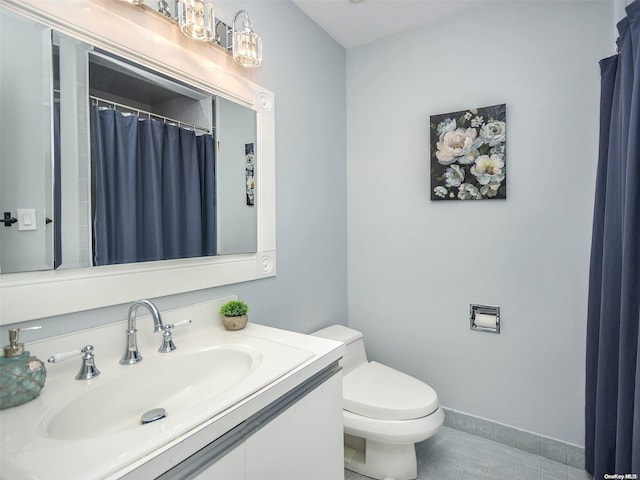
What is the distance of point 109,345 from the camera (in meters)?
1.04

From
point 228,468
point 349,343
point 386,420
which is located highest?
point 228,468

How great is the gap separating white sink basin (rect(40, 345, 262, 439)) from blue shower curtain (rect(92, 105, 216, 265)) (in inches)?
14.2

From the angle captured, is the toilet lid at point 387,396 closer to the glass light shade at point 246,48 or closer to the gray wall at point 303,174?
the gray wall at point 303,174

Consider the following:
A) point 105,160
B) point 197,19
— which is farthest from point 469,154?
point 105,160

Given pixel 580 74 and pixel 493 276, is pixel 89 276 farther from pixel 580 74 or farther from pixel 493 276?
pixel 580 74

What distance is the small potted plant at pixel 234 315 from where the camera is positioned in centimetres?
134

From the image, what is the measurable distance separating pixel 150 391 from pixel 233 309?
0.42 metres

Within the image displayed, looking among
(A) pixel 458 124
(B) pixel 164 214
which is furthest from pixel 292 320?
(A) pixel 458 124

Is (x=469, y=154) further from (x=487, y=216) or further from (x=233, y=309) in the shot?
(x=233, y=309)

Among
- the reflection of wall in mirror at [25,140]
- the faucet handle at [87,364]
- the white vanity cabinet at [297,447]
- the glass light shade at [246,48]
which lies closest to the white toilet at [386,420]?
the white vanity cabinet at [297,447]

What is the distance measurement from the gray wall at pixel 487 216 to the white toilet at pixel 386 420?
0.45 m

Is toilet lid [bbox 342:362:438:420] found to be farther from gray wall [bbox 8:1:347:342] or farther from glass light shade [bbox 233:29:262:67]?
glass light shade [bbox 233:29:262:67]

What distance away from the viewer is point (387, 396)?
161 centimetres

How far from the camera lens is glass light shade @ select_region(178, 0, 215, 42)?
1178 mm
